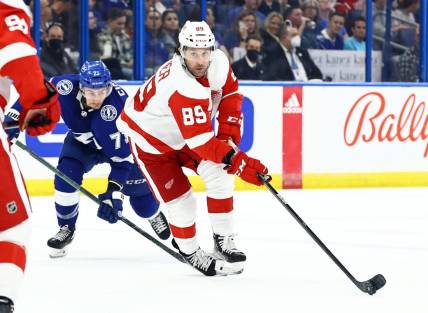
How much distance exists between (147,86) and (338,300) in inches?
44.7

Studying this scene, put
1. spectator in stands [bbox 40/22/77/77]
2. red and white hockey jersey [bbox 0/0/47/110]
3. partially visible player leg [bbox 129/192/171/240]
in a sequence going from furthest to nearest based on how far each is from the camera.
→ spectator in stands [bbox 40/22/77/77] → partially visible player leg [bbox 129/192/171/240] → red and white hockey jersey [bbox 0/0/47/110]

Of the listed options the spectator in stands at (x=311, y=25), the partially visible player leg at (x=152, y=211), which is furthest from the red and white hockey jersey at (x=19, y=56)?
the spectator in stands at (x=311, y=25)

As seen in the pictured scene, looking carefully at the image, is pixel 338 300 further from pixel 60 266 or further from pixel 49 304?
pixel 60 266

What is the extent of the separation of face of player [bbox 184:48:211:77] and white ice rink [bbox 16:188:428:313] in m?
0.77

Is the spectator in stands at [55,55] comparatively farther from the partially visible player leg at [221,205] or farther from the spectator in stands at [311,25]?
the partially visible player leg at [221,205]

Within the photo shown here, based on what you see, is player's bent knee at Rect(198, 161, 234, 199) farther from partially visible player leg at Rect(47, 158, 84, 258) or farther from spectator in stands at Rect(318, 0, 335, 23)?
spectator in stands at Rect(318, 0, 335, 23)

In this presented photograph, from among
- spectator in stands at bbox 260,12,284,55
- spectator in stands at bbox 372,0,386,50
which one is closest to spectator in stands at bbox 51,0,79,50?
spectator in stands at bbox 260,12,284,55

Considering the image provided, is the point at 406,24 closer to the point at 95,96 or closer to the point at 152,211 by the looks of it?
the point at 152,211

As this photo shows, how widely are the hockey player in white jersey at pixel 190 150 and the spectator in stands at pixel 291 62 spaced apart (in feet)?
12.6

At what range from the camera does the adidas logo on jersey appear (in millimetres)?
7410

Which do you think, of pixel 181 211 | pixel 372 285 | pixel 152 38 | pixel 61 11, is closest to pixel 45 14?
pixel 61 11

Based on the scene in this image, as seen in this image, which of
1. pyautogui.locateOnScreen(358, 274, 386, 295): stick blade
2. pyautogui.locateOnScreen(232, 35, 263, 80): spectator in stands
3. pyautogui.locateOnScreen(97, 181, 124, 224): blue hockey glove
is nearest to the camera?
pyautogui.locateOnScreen(358, 274, 386, 295): stick blade

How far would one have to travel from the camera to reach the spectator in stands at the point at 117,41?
742cm

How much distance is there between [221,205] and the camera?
3977 millimetres
